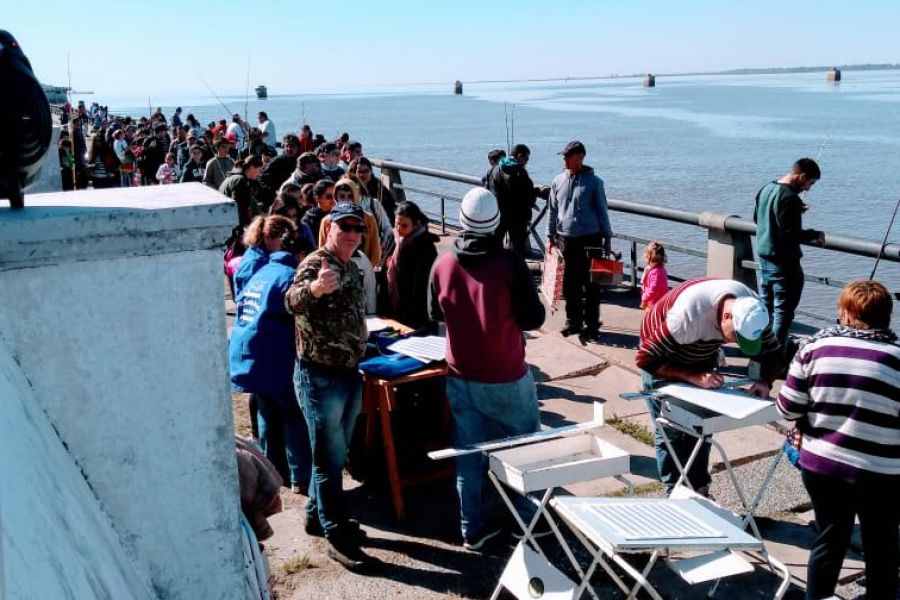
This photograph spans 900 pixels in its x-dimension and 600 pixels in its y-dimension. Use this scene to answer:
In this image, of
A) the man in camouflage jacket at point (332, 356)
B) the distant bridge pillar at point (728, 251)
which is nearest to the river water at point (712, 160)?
the distant bridge pillar at point (728, 251)

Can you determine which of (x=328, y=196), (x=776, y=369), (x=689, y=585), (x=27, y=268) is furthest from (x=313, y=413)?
(x=328, y=196)

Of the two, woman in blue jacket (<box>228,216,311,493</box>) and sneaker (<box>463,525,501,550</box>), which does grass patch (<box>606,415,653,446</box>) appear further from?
woman in blue jacket (<box>228,216,311,493</box>)

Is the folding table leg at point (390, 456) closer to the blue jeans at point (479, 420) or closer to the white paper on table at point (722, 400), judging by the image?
the blue jeans at point (479, 420)

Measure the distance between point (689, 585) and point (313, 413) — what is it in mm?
2063

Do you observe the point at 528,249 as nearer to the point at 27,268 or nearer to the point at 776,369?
the point at 776,369

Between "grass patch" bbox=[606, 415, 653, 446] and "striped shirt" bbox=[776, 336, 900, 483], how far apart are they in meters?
2.28

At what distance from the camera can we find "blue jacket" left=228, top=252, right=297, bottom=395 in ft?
15.9

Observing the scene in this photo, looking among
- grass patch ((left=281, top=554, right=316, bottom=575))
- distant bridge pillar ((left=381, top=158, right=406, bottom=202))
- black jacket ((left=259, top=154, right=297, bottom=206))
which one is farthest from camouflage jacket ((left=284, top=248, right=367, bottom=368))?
distant bridge pillar ((left=381, top=158, right=406, bottom=202))

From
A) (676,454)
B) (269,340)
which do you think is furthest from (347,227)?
Result: (676,454)

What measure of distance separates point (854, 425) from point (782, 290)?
3.61 m

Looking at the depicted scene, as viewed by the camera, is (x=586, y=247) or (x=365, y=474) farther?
(x=586, y=247)

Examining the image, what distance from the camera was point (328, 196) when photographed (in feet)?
24.3

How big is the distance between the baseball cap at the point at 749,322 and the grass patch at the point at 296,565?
2.43 meters

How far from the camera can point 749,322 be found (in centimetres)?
395
